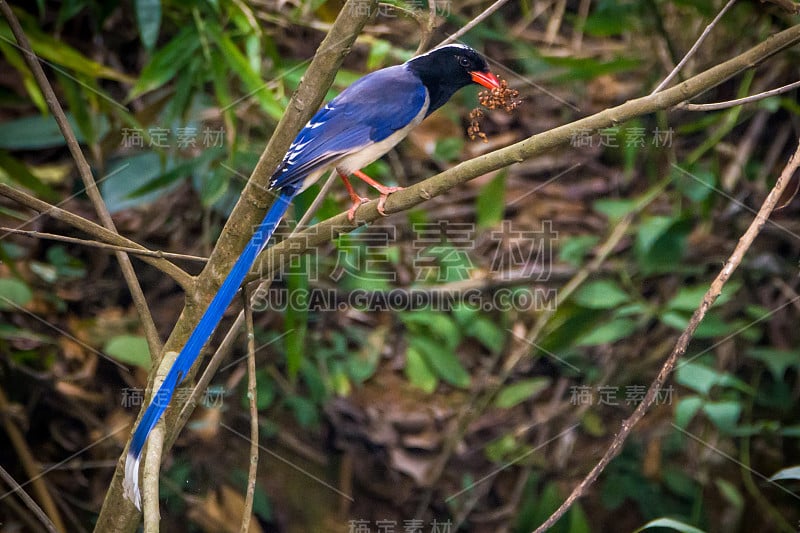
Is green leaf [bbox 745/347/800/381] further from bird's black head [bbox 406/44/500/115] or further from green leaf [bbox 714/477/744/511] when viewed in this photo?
bird's black head [bbox 406/44/500/115]

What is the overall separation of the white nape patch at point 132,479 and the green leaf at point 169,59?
1.10 m

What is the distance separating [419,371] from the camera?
255 centimetres

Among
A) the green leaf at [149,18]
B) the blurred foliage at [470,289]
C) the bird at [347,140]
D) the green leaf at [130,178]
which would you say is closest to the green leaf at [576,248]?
the blurred foliage at [470,289]

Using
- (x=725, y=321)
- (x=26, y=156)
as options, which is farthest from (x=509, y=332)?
(x=26, y=156)

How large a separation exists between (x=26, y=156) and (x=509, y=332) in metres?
1.91

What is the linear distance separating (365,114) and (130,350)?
3.71ft

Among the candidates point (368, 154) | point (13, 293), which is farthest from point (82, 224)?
point (13, 293)

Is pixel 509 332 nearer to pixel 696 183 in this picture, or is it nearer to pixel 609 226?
pixel 609 226

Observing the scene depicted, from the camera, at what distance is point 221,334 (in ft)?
8.24

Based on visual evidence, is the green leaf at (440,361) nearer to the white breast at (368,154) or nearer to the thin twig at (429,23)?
the white breast at (368,154)

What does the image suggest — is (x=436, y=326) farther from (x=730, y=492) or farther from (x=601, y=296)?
(x=730, y=492)

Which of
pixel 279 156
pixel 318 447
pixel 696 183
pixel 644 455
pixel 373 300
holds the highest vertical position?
pixel 279 156

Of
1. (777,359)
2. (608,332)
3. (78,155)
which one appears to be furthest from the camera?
(777,359)

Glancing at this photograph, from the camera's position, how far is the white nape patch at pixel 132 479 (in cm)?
136
